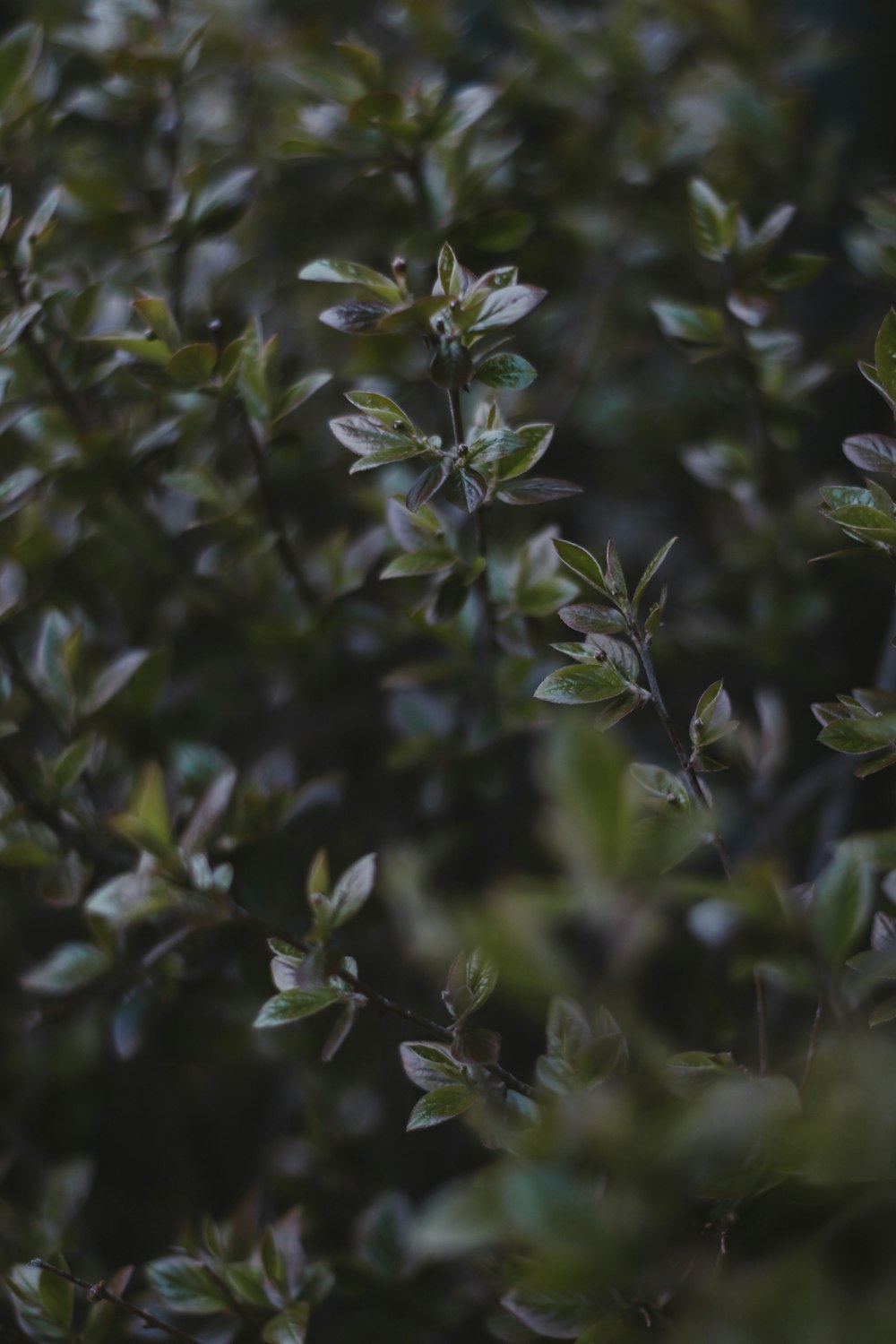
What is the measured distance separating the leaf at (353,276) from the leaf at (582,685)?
25 cm

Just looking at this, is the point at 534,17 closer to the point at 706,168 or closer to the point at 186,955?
the point at 706,168

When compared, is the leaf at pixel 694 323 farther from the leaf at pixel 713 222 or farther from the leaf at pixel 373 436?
the leaf at pixel 373 436

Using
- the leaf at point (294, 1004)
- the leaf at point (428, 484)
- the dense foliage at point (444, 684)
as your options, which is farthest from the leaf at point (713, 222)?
the leaf at point (294, 1004)

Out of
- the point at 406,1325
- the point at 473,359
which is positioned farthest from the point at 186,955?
the point at 473,359

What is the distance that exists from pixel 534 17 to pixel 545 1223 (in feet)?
3.58

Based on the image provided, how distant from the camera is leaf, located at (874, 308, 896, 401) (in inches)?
22.8

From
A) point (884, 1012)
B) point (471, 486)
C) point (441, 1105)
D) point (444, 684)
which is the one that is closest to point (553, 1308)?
point (441, 1105)

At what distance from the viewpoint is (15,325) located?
2.14 ft

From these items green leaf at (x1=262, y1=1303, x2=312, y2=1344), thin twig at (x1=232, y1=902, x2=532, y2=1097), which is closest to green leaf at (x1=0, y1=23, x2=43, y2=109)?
thin twig at (x1=232, y1=902, x2=532, y2=1097)

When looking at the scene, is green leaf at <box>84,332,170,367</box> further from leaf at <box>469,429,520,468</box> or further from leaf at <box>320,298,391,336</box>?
leaf at <box>469,429,520,468</box>

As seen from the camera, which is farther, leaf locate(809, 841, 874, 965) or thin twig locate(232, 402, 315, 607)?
thin twig locate(232, 402, 315, 607)

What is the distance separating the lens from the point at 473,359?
2.07ft

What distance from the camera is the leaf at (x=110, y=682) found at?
78 centimetres

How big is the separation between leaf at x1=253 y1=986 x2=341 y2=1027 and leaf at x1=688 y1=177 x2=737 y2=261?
1.93 ft
